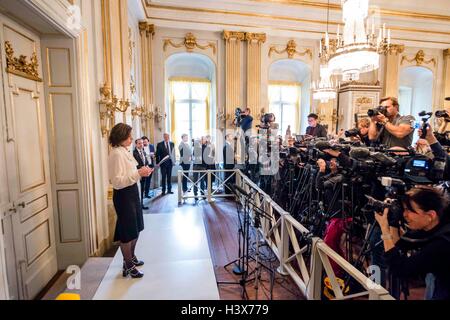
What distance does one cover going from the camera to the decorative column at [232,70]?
7.70 meters

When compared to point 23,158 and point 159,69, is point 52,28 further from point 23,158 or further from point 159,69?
point 159,69

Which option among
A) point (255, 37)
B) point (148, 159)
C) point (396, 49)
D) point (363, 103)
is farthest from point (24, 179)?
point (396, 49)

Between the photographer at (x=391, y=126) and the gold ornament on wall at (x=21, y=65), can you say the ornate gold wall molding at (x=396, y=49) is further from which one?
the gold ornament on wall at (x=21, y=65)

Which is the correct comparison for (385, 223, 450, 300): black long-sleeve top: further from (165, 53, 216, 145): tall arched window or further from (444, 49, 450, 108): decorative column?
(444, 49, 450, 108): decorative column

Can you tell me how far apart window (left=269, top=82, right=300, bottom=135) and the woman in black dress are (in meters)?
7.32

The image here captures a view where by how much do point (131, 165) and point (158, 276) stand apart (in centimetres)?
118

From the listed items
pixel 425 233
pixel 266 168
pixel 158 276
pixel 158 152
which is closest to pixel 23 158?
Result: pixel 158 276

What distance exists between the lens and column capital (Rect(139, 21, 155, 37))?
23.1ft

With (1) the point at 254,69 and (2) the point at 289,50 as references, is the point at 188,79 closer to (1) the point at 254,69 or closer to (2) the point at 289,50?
(1) the point at 254,69

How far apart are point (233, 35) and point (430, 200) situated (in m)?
7.47

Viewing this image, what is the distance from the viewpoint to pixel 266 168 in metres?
4.80

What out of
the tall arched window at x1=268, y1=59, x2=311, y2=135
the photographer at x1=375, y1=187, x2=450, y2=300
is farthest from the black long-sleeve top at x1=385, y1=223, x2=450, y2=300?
the tall arched window at x1=268, y1=59, x2=311, y2=135

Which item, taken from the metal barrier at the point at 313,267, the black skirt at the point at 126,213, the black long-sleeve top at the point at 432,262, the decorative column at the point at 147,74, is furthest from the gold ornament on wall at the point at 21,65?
the decorative column at the point at 147,74

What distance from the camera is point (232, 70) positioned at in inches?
308
